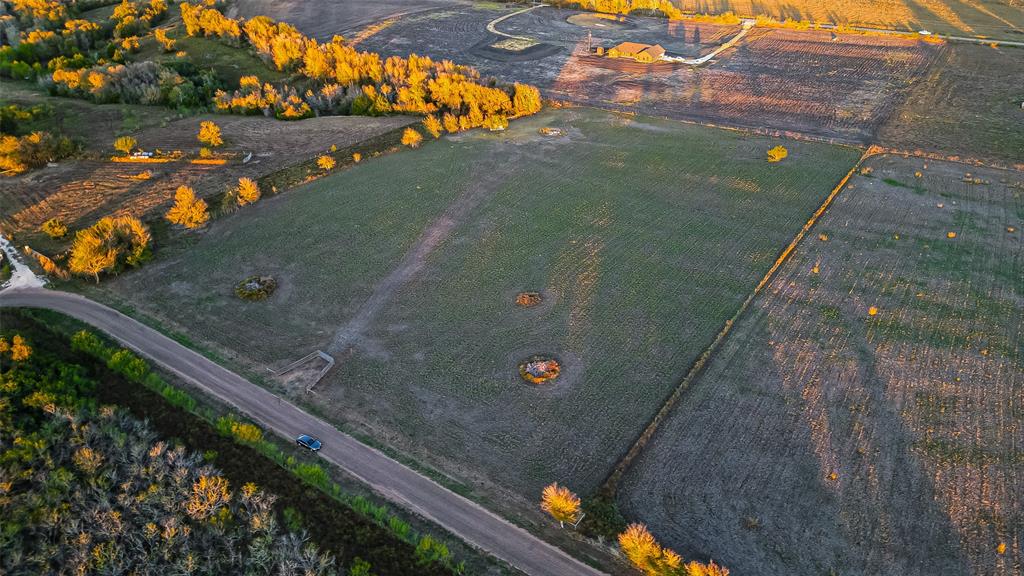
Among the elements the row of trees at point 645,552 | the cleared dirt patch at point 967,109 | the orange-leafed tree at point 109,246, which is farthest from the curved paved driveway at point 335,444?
the cleared dirt patch at point 967,109

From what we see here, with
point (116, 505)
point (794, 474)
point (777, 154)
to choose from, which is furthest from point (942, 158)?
point (116, 505)

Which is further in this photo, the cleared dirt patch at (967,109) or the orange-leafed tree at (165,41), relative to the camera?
the orange-leafed tree at (165,41)

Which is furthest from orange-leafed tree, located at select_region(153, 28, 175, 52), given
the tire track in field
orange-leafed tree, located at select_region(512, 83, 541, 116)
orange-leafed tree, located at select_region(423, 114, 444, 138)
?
the tire track in field

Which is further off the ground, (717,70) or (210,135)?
(210,135)

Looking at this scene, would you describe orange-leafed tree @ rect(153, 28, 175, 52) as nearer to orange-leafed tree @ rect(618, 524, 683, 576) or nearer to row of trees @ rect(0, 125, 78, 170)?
row of trees @ rect(0, 125, 78, 170)

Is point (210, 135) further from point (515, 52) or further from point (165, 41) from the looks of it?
point (515, 52)

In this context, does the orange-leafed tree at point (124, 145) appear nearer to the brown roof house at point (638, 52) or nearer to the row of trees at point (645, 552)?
the row of trees at point (645, 552)
